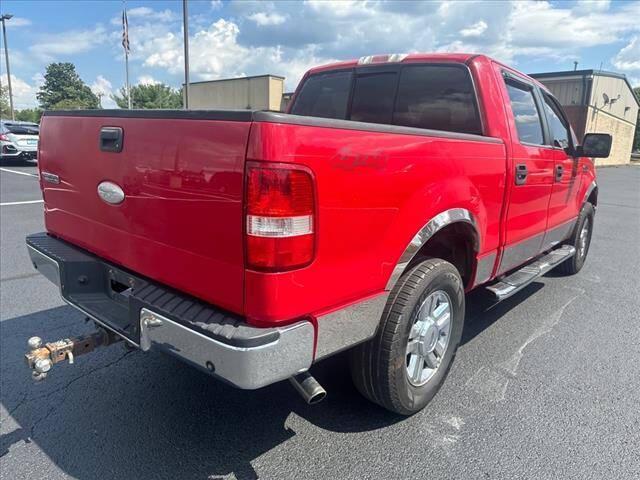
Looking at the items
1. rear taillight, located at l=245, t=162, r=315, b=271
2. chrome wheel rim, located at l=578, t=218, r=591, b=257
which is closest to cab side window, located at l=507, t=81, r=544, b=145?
chrome wheel rim, located at l=578, t=218, r=591, b=257

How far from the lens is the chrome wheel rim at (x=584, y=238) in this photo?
18.2 feet

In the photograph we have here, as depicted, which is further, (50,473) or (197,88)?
(197,88)

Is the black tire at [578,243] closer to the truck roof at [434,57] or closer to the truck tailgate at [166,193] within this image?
the truck roof at [434,57]

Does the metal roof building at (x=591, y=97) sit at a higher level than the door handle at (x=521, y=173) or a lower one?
higher

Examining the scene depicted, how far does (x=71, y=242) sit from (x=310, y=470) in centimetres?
189

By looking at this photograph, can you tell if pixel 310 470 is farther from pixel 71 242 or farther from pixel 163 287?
pixel 71 242

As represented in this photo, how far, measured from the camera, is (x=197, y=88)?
36.0 m

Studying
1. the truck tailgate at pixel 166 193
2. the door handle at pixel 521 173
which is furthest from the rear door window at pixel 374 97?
the truck tailgate at pixel 166 193

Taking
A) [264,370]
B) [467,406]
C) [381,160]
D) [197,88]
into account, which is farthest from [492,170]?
[197,88]

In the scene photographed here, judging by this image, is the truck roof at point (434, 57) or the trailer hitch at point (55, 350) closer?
the trailer hitch at point (55, 350)

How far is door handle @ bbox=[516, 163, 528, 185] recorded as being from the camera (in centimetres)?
328

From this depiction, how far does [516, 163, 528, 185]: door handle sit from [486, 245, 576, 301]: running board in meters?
0.77

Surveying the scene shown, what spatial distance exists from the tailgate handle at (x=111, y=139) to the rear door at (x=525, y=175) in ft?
7.92

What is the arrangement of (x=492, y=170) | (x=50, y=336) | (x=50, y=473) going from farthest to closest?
(x=50, y=336) < (x=492, y=170) < (x=50, y=473)
